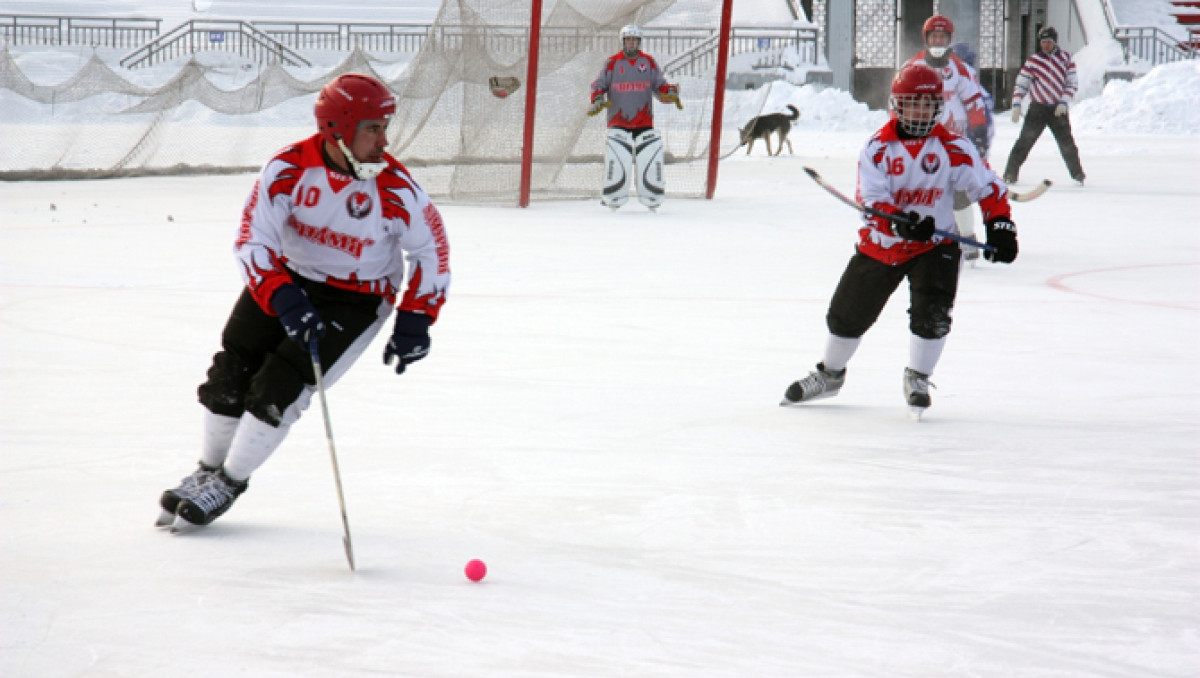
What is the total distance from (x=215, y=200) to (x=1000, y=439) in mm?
9478

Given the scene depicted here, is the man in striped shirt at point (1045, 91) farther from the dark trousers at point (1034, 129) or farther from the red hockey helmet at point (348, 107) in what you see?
the red hockey helmet at point (348, 107)

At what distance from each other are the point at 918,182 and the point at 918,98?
0.90 ft

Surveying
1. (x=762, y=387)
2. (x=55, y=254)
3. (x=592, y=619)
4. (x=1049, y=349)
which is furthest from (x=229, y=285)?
(x=592, y=619)

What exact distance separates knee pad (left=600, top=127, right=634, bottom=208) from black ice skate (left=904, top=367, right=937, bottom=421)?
7231mm

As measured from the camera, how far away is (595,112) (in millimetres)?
11008

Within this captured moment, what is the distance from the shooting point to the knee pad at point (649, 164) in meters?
11.4

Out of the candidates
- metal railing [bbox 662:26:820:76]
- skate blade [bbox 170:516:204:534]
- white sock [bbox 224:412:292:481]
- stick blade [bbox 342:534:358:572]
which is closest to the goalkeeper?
white sock [bbox 224:412:292:481]

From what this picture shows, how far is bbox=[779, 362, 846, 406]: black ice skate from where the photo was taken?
444 centimetres

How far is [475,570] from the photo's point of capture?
2701 mm

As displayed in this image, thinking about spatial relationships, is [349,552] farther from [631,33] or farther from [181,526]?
[631,33]

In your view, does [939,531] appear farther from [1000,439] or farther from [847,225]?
[847,225]

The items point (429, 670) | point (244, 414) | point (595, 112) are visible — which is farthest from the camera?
point (595, 112)

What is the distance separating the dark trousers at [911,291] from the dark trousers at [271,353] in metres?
1.91

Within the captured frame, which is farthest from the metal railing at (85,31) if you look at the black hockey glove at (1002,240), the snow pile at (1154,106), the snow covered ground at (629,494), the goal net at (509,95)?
the black hockey glove at (1002,240)
